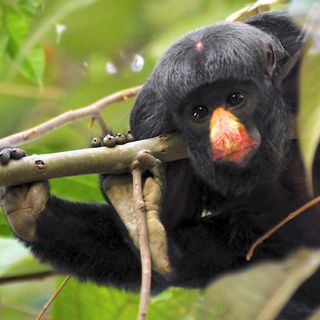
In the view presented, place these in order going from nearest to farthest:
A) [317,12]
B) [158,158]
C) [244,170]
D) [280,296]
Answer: [317,12] → [280,296] → [158,158] → [244,170]

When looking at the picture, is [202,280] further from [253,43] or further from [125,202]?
[253,43]

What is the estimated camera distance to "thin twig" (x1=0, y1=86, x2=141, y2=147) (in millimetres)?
2605

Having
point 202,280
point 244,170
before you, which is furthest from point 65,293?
point 244,170

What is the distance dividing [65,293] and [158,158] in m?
0.94

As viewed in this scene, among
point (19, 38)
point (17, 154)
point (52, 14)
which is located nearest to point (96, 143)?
point (17, 154)

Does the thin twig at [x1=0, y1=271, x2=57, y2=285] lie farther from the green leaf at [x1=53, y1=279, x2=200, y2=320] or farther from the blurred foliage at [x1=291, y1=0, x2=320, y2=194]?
the blurred foliage at [x1=291, y1=0, x2=320, y2=194]

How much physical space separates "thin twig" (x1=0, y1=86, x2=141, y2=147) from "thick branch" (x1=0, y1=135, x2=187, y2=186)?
0.97 ft

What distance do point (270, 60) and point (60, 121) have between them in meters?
0.78

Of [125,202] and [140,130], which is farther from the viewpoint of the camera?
[140,130]

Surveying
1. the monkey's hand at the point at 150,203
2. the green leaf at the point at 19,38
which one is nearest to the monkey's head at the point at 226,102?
the monkey's hand at the point at 150,203

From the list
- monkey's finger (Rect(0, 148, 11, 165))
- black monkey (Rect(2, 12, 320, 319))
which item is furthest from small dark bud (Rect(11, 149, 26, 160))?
black monkey (Rect(2, 12, 320, 319))

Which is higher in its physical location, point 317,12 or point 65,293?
point 317,12

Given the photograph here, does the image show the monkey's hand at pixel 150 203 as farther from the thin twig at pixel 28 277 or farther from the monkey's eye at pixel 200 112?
the thin twig at pixel 28 277

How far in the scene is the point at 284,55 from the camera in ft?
9.40
